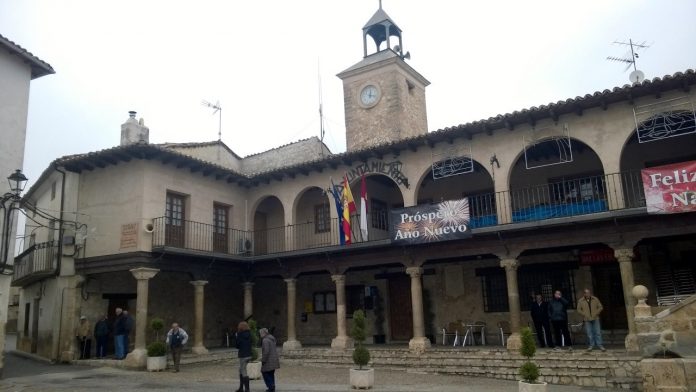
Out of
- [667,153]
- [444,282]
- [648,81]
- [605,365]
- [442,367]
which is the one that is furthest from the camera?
[444,282]

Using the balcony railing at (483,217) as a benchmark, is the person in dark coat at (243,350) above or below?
below

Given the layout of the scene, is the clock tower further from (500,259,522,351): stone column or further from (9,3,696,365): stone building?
(500,259,522,351): stone column

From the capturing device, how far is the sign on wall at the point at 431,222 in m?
16.2

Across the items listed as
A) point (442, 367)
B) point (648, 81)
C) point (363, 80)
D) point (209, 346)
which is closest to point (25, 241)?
point (209, 346)

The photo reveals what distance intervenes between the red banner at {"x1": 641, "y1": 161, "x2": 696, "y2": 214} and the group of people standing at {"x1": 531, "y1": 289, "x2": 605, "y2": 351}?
8.98 ft

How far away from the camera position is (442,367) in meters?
→ 15.4

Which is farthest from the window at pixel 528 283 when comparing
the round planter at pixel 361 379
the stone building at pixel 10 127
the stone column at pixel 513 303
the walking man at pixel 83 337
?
the stone building at pixel 10 127

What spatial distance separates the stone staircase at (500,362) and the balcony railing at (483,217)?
3627 mm

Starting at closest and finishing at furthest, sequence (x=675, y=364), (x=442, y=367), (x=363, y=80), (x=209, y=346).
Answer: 1. (x=675, y=364)
2. (x=442, y=367)
3. (x=209, y=346)
4. (x=363, y=80)

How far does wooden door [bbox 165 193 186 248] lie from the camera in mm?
18703

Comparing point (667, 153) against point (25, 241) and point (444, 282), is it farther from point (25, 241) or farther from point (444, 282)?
point (25, 241)

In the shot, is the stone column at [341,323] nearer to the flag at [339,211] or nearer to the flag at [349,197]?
the flag at [339,211]

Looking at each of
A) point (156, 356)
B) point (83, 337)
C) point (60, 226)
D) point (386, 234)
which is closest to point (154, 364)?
point (156, 356)

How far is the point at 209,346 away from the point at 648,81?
57.1 ft
